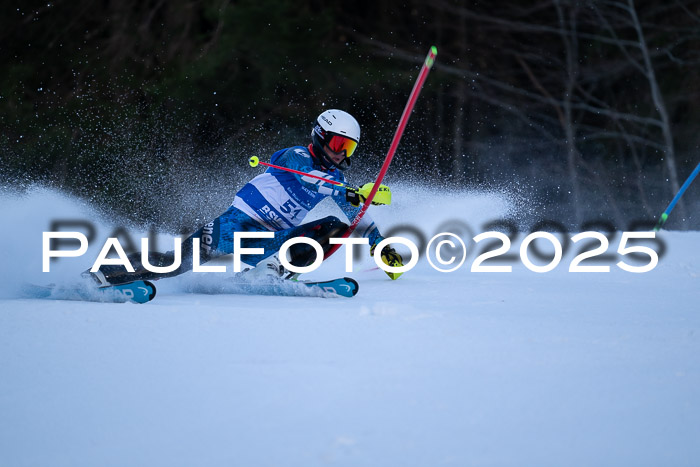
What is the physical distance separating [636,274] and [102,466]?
4.72m

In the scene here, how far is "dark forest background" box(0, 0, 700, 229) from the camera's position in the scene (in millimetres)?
13594

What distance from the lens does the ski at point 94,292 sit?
397 centimetres

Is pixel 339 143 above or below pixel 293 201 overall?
above

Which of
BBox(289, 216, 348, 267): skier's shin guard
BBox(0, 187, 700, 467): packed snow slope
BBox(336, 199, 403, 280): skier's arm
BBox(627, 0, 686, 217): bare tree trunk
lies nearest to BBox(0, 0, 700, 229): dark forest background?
BBox(627, 0, 686, 217): bare tree trunk

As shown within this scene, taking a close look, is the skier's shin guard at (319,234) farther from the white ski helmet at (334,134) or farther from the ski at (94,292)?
the ski at (94,292)

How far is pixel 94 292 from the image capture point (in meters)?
4.20

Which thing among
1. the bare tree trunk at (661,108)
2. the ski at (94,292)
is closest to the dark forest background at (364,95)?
the bare tree trunk at (661,108)

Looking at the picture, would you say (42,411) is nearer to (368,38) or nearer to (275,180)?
(275,180)

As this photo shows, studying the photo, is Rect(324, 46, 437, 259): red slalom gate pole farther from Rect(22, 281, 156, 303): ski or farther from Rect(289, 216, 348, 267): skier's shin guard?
Rect(22, 281, 156, 303): ski

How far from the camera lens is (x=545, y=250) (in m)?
6.95

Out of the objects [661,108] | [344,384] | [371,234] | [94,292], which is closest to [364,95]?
[661,108]

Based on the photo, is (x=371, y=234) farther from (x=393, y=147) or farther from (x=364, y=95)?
(x=364, y=95)

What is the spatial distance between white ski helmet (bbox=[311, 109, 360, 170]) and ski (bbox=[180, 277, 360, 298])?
2.96 feet

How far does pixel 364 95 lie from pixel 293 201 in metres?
10.1
